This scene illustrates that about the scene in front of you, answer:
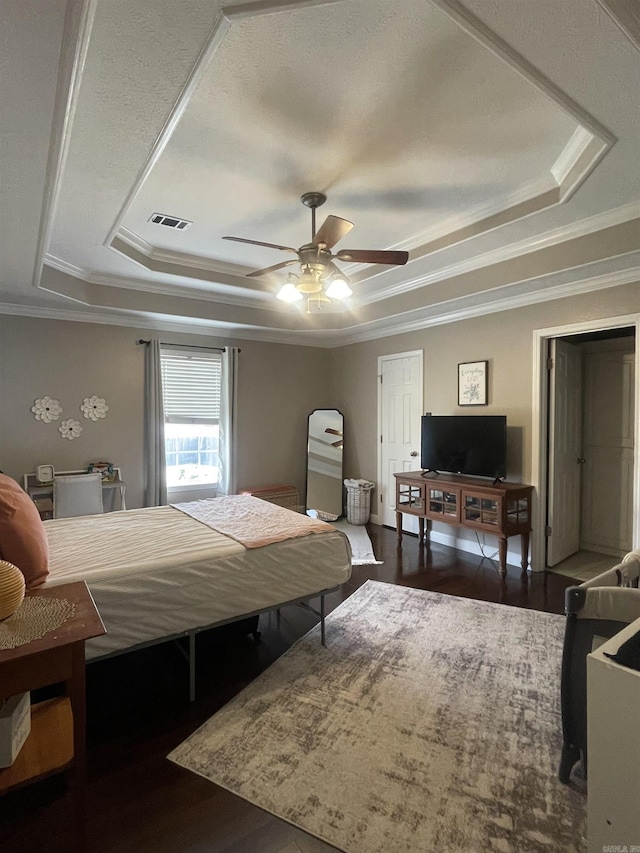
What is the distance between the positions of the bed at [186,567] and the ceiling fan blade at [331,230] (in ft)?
6.05

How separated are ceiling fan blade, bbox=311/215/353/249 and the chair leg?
2.75 meters

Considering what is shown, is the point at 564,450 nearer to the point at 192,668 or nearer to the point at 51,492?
the point at 192,668

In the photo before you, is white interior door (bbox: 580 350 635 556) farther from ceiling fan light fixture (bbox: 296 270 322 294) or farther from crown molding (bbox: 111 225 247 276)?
crown molding (bbox: 111 225 247 276)

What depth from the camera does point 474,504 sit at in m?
4.27

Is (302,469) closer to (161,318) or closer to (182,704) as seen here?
(161,318)

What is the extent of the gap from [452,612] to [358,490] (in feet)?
8.54

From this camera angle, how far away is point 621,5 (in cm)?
140

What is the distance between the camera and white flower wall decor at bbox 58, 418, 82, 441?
4578 mm

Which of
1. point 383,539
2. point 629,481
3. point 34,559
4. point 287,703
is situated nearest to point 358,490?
point 383,539

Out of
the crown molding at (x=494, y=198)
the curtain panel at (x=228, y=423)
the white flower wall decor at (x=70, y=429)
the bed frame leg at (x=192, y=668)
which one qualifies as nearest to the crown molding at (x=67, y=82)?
the crown molding at (x=494, y=198)

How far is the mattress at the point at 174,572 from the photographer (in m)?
2.01

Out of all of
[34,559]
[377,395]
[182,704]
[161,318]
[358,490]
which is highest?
[161,318]

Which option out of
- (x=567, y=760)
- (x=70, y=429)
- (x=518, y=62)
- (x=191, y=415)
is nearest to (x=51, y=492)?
(x=70, y=429)

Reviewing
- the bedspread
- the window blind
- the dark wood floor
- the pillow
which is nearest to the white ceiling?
the window blind
